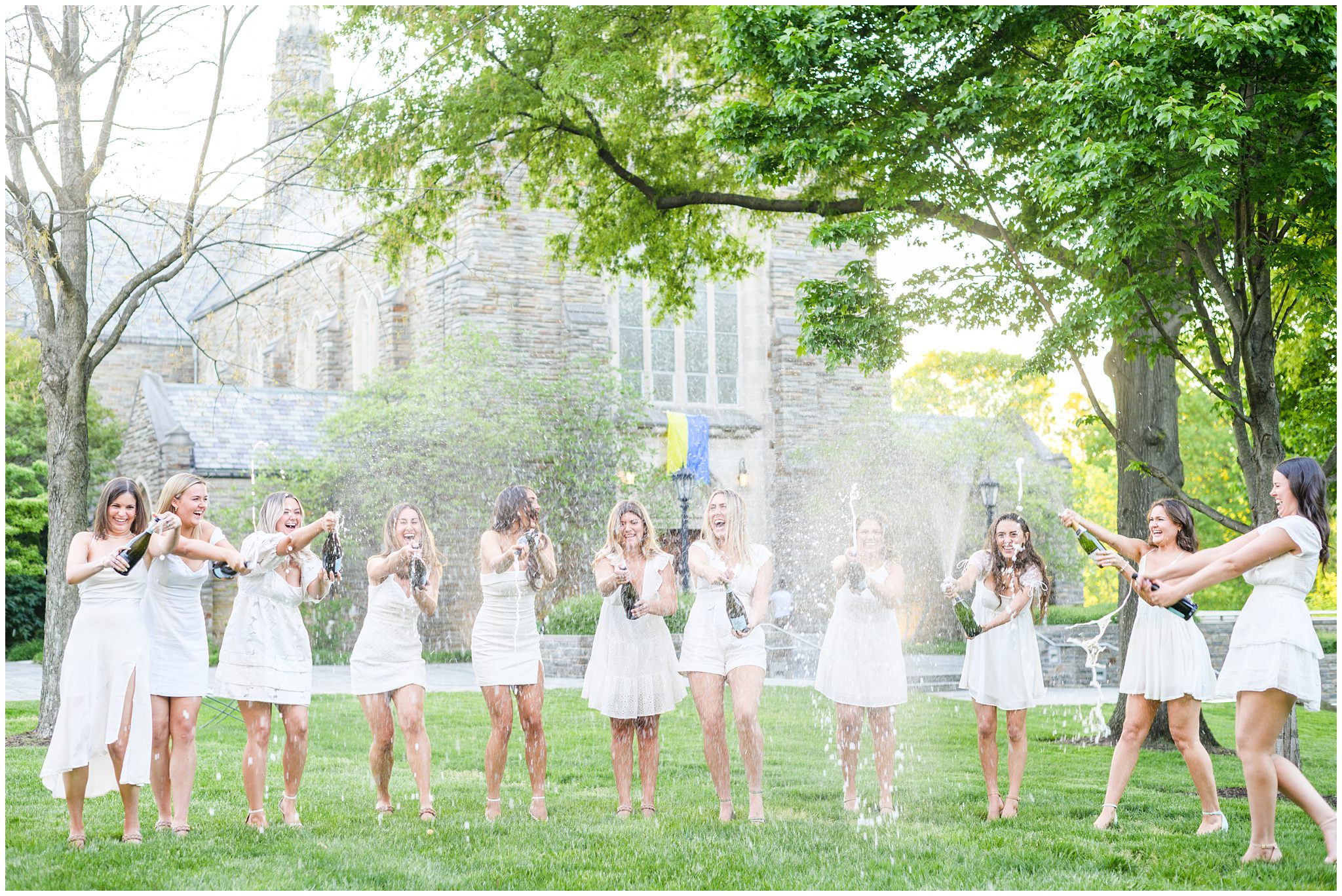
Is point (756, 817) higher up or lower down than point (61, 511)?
lower down

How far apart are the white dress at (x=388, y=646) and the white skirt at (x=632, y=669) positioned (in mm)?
1020

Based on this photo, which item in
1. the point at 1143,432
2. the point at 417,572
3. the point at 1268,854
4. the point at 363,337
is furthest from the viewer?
the point at 363,337

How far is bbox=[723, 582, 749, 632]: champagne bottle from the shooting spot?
278 inches

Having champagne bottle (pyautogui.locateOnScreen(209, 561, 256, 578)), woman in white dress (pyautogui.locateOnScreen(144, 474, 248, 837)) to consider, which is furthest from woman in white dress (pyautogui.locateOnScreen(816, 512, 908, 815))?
woman in white dress (pyautogui.locateOnScreen(144, 474, 248, 837))

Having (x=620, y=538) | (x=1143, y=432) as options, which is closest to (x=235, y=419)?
(x=1143, y=432)

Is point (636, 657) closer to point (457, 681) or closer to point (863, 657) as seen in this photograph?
point (863, 657)

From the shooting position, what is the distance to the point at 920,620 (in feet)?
87.3

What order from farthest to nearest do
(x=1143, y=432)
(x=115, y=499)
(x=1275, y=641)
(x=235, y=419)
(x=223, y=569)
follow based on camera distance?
(x=235, y=419) → (x=1143, y=432) → (x=223, y=569) → (x=115, y=499) → (x=1275, y=641)

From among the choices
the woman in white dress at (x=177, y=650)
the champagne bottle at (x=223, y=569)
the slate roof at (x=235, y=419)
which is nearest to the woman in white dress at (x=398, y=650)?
the champagne bottle at (x=223, y=569)

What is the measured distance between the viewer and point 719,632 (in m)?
7.23

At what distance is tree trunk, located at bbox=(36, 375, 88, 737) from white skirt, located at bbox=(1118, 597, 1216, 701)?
9164mm

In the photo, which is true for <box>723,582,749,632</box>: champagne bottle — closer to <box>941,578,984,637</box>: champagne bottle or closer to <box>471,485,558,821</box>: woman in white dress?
<box>471,485,558,821</box>: woman in white dress

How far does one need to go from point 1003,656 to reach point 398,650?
3500mm

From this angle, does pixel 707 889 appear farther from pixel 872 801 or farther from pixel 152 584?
pixel 152 584
